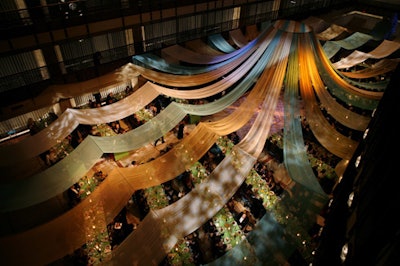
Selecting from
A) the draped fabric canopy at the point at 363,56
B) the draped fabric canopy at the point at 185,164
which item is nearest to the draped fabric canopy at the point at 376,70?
the draped fabric canopy at the point at 363,56

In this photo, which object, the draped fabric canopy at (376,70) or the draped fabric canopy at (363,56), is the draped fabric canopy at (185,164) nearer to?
the draped fabric canopy at (376,70)

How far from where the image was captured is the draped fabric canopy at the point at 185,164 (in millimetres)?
6840

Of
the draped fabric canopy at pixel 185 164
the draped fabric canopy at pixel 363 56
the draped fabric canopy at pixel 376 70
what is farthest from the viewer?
the draped fabric canopy at pixel 363 56

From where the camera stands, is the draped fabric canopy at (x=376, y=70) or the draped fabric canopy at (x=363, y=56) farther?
→ the draped fabric canopy at (x=363, y=56)

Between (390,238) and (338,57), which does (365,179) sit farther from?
(338,57)

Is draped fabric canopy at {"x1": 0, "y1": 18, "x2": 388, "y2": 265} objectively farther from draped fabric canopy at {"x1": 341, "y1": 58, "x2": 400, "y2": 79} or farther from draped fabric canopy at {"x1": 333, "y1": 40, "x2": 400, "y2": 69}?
draped fabric canopy at {"x1": 333, "y1": 40, "x2": 400, "y2": 69}

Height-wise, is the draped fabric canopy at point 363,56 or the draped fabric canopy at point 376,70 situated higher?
the draped fabric canopy at point 363,56

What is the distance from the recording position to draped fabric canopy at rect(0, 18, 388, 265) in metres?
6.84

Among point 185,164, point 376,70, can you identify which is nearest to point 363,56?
point 376,70

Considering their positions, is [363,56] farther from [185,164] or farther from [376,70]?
[185,164]

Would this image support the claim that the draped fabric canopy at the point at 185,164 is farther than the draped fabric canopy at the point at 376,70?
No

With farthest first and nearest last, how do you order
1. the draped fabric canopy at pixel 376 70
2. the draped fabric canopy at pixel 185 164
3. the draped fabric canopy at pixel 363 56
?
1. the draped fabric canopy at pixel 363 56
2. the draped fabric canopy at pixel 376 70
3. the draped fabric canopy at pixel 185 164

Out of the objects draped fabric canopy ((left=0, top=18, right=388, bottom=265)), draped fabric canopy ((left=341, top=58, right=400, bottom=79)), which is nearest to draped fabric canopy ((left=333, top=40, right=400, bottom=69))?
draped fabric canopy ((left=341, top=58, right=400, bottom=79))

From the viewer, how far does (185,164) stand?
8781 mm
